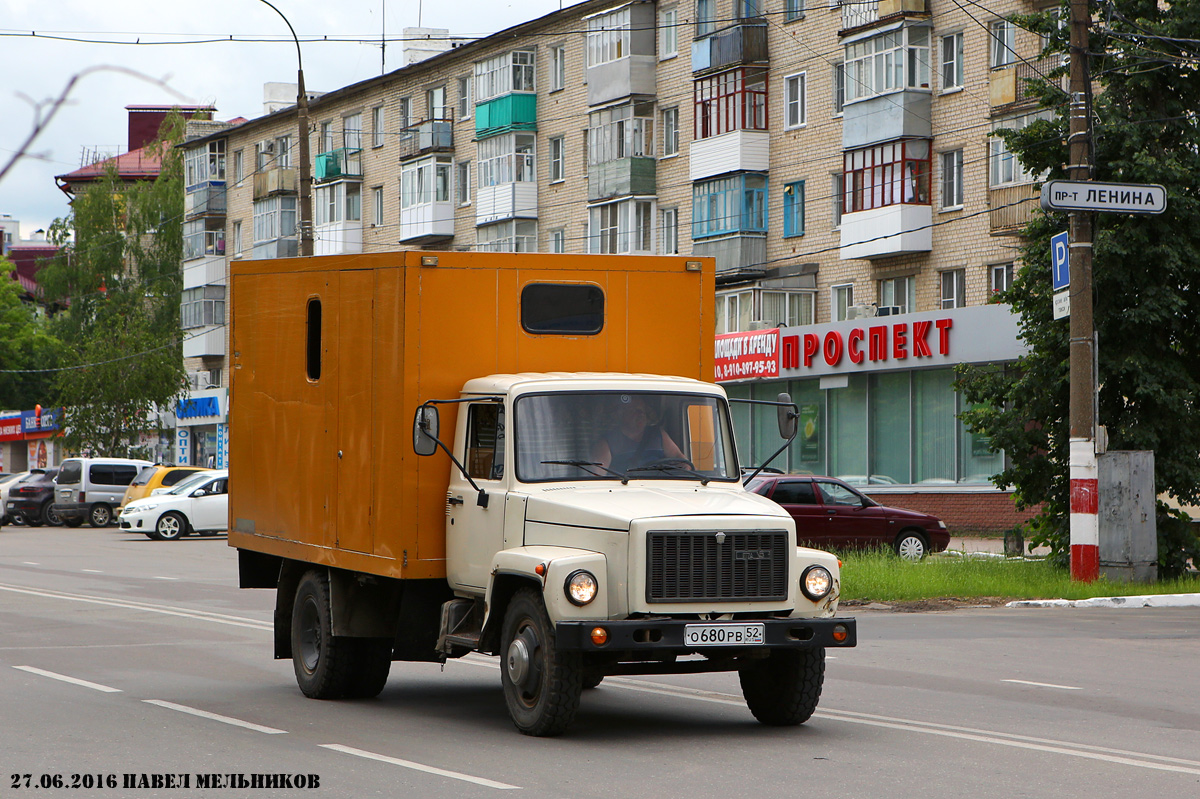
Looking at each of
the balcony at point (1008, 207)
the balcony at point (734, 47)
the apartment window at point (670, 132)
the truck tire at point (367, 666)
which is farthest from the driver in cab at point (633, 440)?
the apartment window at point (670, 132)

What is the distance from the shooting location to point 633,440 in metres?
10.0

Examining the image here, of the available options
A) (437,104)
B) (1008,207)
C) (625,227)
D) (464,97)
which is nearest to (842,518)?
(1008,207)

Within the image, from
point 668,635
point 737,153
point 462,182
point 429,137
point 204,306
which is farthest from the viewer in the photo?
point 204,306

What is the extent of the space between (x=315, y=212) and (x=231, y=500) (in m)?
52.5

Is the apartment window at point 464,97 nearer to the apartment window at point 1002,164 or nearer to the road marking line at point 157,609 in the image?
the apartment window at point 1002,164

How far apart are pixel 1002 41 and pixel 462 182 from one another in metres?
23.5

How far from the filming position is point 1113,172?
2095 cm

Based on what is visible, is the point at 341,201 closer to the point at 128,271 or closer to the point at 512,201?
the point at 512,201

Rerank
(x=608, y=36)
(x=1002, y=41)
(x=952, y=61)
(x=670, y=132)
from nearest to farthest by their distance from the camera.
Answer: (x=1002, y=41)
(x=952, y=61)
(x=670, y=132)
(x=608, y=36)

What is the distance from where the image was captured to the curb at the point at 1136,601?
18875 mm

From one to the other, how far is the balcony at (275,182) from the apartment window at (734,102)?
24.2m

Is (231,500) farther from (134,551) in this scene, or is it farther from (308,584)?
(134,551)

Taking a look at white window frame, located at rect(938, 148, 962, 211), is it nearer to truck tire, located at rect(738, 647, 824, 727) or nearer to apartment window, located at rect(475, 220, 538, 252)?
apartment window, located at rect(475, 220, 538, 252)

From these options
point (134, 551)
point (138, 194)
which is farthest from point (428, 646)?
point (138, 194)
